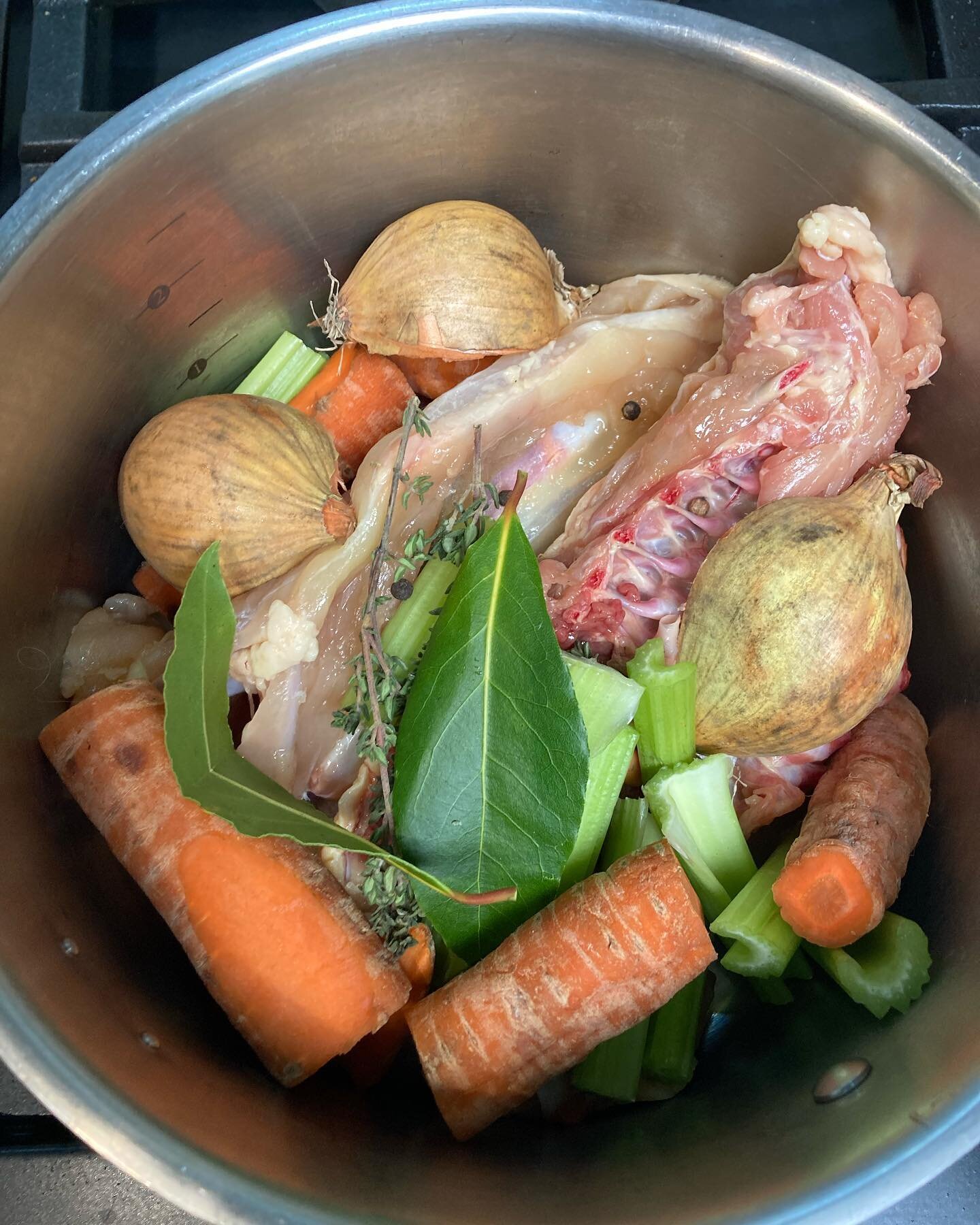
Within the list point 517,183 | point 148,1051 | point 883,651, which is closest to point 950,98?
point 517,183

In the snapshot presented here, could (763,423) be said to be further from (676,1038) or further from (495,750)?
(676,1038)

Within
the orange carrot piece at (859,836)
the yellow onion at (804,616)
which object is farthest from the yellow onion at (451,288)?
the orange carrot piece at (859,836)

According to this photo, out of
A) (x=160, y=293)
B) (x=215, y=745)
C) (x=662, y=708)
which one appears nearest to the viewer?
(x=215, y=745)

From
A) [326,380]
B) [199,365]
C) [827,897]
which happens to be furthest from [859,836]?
[199,365]

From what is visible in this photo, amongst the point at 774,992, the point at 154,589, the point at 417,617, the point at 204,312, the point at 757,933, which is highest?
the point at 204,312

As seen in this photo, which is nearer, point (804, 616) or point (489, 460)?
point (804, 616)

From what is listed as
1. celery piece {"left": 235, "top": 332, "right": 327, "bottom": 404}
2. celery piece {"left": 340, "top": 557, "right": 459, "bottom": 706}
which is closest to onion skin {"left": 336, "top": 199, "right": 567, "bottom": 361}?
celery piece {"left": 235, "top": 332, "right": 327, "bottom": 404}
